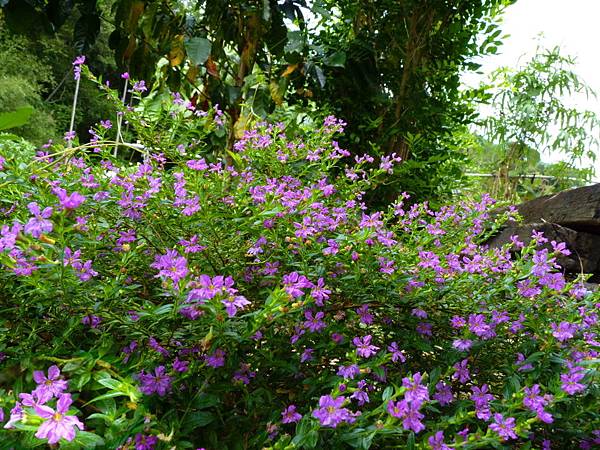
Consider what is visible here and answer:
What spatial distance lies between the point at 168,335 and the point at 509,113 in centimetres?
476

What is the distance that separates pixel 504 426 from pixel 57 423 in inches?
22.4

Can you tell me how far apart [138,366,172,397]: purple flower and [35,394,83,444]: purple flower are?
6.5 inches

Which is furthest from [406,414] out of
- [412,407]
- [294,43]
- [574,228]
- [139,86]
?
[574,228]

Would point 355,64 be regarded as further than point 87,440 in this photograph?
Yes

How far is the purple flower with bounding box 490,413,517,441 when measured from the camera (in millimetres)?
665

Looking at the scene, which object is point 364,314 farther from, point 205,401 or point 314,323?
point 205,401

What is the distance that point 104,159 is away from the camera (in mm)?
1236

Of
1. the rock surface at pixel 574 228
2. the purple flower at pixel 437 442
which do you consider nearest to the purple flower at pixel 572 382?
the purple flower at pixel 437 442

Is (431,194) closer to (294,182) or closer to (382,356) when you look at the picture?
(294,182)

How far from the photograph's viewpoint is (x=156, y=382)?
2.33 ft

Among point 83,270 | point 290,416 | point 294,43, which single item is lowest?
point 290,416

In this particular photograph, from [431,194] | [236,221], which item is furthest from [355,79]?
[236,221]

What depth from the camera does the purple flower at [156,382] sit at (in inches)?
27.5

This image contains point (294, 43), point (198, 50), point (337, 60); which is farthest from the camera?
point (337, 60)
